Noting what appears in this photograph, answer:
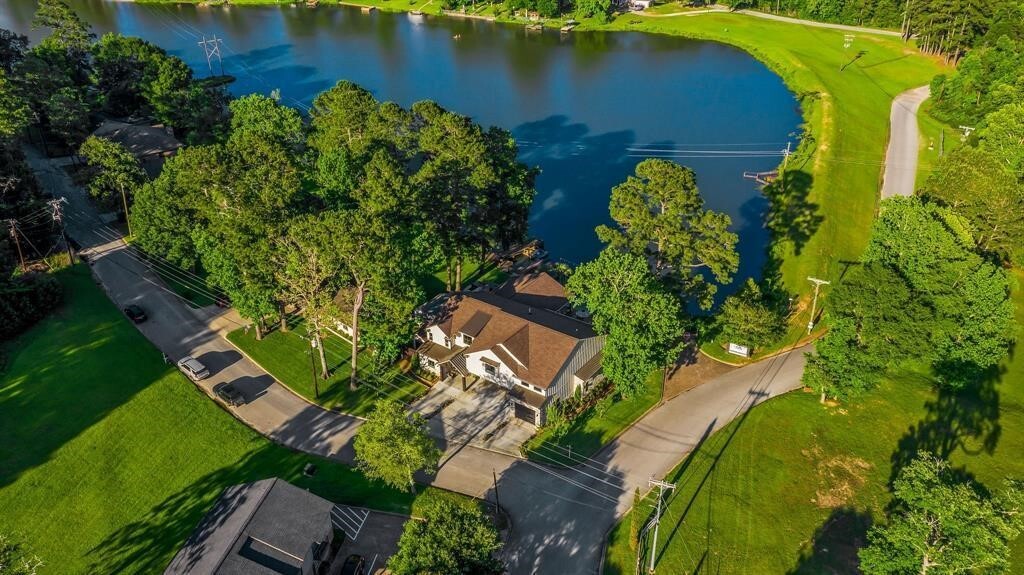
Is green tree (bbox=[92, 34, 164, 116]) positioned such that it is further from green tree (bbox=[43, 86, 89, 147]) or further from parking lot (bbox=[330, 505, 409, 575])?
parking lot (bbox=[330, 505, 409, 575])

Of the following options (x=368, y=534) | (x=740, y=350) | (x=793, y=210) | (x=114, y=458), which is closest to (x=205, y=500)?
(x=114, y=458)

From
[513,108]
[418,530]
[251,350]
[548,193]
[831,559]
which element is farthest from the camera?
[513,108]

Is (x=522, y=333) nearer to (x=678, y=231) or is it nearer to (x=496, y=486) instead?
(x=496, y=486)

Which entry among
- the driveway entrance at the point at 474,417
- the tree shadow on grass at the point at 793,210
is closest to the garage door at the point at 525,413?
the driveway entrance at the point at 474,417

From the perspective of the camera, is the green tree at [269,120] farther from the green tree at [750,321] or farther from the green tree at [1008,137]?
the green tree at [1008,137]

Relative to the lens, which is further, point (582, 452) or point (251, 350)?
point (251, 350)

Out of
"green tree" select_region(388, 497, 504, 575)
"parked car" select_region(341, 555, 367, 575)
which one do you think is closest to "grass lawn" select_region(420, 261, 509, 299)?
"parked car" select_region(341, 555, 367, 575)

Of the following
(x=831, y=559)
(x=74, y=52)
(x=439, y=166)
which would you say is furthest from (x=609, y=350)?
(x=74, y=52)

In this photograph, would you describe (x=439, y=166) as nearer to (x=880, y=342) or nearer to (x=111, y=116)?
(x=880, y=342)
